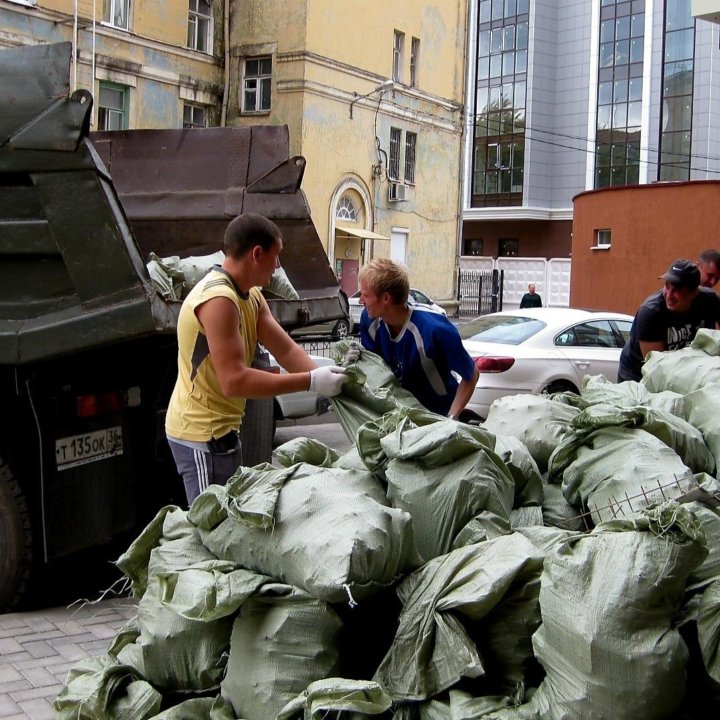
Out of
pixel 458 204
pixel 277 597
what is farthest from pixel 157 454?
pixel 458 204

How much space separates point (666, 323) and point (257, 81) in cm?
2425

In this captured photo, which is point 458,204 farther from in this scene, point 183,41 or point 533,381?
point 533,381

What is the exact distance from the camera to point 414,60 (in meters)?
33.1

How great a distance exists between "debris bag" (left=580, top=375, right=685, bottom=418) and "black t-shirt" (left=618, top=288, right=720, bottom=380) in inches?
43.7

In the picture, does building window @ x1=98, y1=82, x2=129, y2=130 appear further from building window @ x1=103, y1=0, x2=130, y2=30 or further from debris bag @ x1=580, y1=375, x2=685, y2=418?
debris bag @ x1=580, y1=375, x2=685, y2=418

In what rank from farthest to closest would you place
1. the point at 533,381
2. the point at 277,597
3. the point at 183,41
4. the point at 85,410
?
1. the point at 183,41
2. the point at 533,381
3. the point at 85,410
4. the point at 277,597

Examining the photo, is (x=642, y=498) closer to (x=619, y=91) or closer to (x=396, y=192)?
(x=396, y=192)

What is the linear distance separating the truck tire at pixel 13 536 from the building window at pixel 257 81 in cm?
2452

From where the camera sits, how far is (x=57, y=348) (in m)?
4.56

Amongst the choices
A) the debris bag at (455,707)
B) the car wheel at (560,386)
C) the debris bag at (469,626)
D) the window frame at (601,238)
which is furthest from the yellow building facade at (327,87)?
the debris bag at (455,707)

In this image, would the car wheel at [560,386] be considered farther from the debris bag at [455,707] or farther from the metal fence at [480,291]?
the metal fence at [480,291]

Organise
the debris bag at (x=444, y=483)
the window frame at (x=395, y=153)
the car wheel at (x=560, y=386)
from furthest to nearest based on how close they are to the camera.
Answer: the window frame at (x=395, y=153)
the car wheel at (x=560, y=386)
the debris bag at (x=444, y=483)

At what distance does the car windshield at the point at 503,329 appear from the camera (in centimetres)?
1041

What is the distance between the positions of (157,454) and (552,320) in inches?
246
